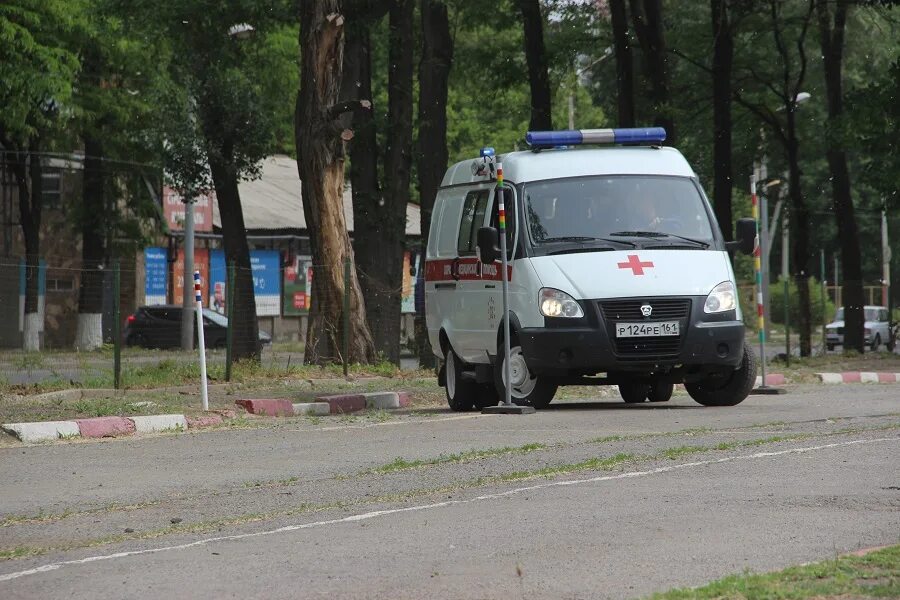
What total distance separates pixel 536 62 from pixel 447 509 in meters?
24.9

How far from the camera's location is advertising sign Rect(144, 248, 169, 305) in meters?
50.6

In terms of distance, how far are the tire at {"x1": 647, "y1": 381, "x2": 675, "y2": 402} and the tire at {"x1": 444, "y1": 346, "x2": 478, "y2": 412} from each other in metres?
2.16

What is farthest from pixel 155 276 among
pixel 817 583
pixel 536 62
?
pixel 817 583

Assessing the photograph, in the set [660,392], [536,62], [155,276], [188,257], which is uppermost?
[536,62]

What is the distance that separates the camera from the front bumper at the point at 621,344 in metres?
15.7

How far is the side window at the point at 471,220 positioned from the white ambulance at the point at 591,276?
21 mm

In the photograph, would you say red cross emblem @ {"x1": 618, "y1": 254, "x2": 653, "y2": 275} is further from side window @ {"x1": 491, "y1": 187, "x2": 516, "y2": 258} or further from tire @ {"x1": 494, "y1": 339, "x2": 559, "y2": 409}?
tire @ {"x1": 494, "y1": 339, "x2": 559, "y2": 409}

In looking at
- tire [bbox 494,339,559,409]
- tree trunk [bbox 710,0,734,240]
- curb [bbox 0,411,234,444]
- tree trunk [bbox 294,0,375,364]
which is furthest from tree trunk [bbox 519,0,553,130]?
curb [bbox 0,411,234,444]

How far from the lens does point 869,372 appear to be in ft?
92.5

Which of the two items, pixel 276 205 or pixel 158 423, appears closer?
pixel 158 423

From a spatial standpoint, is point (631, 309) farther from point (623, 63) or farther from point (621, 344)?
point (623, 63)

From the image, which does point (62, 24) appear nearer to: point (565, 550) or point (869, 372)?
point (869, 372)

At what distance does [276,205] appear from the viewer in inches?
2243

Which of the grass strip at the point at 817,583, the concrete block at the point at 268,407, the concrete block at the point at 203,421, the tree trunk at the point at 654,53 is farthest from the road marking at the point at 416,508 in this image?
the tree trunk at the point at 654,53
